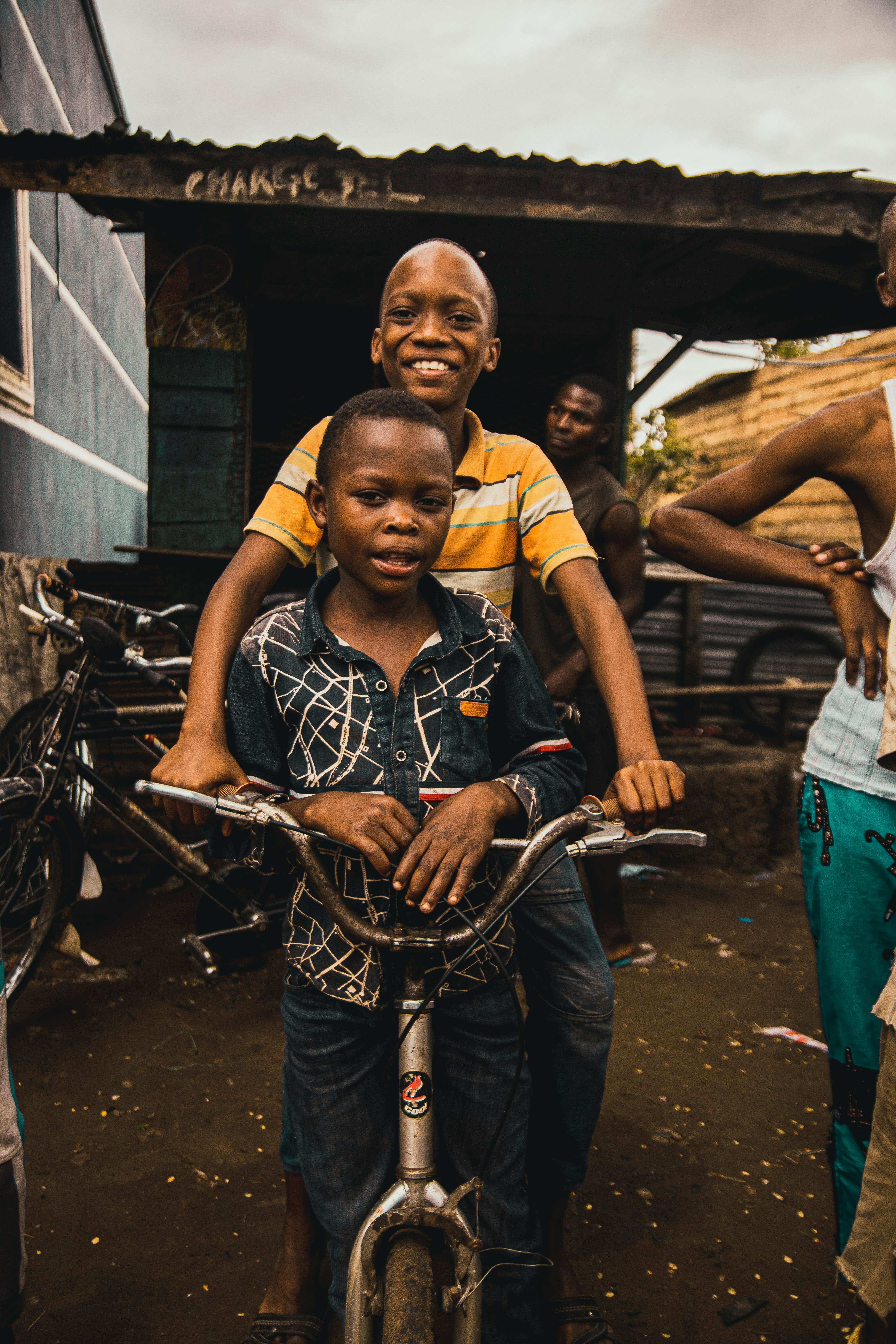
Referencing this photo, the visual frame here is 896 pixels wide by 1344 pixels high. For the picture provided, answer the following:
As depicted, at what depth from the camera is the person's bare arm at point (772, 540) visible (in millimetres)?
1607

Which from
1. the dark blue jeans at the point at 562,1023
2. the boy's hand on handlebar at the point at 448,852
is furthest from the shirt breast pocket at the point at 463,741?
the dark blue jeans at the point at 562,1023

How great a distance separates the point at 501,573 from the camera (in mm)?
1747

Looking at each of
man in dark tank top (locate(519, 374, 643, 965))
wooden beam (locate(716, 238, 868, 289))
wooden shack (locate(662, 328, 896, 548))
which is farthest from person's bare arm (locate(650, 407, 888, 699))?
wooden shack (locate(662, 328, 896, 548))

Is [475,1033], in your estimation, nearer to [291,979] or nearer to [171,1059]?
[291,979]

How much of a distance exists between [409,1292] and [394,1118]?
14.7 inches

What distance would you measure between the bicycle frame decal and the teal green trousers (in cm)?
83

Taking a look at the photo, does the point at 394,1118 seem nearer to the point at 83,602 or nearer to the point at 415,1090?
the point at 415,1090

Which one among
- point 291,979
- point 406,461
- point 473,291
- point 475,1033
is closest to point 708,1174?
point 475,1033

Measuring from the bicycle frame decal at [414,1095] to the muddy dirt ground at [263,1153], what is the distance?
1.15m

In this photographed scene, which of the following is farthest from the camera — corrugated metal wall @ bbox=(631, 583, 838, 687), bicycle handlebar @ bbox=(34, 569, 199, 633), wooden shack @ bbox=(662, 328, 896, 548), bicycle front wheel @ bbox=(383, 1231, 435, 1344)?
wooden shack @ bbox=(662, 328, 896, 548)

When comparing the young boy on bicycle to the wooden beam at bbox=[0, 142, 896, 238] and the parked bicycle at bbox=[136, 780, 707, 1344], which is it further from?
the wooden beam at bbox=[0, 142, 896, 238]

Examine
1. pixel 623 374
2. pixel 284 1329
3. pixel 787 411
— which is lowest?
pixel 284 1329

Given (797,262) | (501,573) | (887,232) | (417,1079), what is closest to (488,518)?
(501,573)

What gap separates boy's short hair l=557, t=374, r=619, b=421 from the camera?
12.6ft
